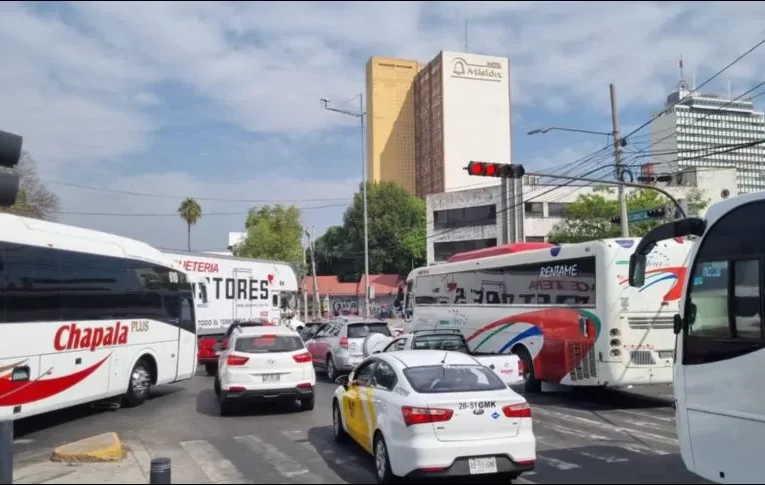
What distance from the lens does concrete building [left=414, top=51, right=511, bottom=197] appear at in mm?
98688

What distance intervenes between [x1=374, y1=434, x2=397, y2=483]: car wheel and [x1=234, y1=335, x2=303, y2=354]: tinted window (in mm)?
5685

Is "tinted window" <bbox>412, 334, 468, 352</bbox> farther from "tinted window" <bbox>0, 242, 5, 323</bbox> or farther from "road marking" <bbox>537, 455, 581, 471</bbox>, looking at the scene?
"tinted window" <bbox>0, 242, 5, 323</bbox>

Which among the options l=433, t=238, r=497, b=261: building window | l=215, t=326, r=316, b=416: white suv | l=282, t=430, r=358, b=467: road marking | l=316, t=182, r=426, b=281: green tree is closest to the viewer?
l=282, t=430, r=358, b=467: road marking

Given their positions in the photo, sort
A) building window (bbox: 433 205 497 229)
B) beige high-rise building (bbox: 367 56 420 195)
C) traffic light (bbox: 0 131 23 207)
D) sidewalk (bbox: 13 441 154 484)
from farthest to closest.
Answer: beige high-rise building (bbox: 367 56 420 195) → building window (bbox: 433 205 497 229) → sidewalk (bbox: 13 441 154 484) → traffic light (bbox: 0 131 23 207)

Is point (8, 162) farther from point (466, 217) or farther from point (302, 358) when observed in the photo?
point (466, 217)

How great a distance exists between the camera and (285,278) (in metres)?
28.4

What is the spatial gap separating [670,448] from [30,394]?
9631 millimetres

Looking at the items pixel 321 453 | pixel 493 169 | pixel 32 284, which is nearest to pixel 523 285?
pixel 493 169

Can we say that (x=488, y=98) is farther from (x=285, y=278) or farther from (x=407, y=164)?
(x=285, y=278)

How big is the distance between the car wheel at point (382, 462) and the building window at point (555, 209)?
53304mm

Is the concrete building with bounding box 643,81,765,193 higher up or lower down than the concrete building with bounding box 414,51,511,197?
lower down

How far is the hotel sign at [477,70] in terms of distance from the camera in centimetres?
9831

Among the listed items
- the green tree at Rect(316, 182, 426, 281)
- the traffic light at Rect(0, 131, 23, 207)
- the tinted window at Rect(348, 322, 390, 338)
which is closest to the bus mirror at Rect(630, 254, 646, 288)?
the traffic light at Rect(0, 131, 23, 207)

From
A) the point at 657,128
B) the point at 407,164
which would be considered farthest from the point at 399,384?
the point at 407,164
